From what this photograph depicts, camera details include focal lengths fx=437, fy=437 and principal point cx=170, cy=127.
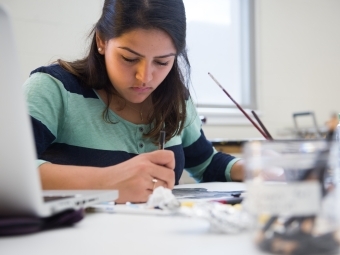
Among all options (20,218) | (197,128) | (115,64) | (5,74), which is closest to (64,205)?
(20,218)

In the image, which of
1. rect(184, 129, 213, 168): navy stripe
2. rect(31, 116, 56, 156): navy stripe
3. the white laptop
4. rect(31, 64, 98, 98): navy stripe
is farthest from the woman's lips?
the white laptop

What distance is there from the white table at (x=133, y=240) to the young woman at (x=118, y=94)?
→ 39 cm

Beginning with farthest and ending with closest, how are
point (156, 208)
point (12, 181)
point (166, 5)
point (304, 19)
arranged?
point (304, 19)
point (166, 5)
point (156, 208)
point (12, 181)

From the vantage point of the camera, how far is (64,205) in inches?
18.9

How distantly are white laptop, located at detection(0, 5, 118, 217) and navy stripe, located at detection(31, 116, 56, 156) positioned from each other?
46cm

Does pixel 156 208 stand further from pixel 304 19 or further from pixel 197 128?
pixel 304 19

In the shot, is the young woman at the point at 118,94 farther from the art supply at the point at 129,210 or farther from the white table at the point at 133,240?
the white table at the point at 133,240

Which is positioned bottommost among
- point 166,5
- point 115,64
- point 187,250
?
point 187,250

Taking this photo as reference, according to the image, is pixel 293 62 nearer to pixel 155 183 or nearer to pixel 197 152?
pixel 197 152

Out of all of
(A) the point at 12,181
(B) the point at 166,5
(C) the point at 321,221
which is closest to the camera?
(C) the point at 321,221

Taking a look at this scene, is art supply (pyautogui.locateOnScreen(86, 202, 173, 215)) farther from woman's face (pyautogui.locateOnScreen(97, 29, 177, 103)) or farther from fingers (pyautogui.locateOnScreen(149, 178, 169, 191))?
woman's face (pyautogui.locateOnScreen(97, 29, 177, 103))

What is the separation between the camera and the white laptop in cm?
39

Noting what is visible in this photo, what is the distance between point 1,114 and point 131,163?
1.21 ft

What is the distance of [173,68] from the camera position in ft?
3.97
